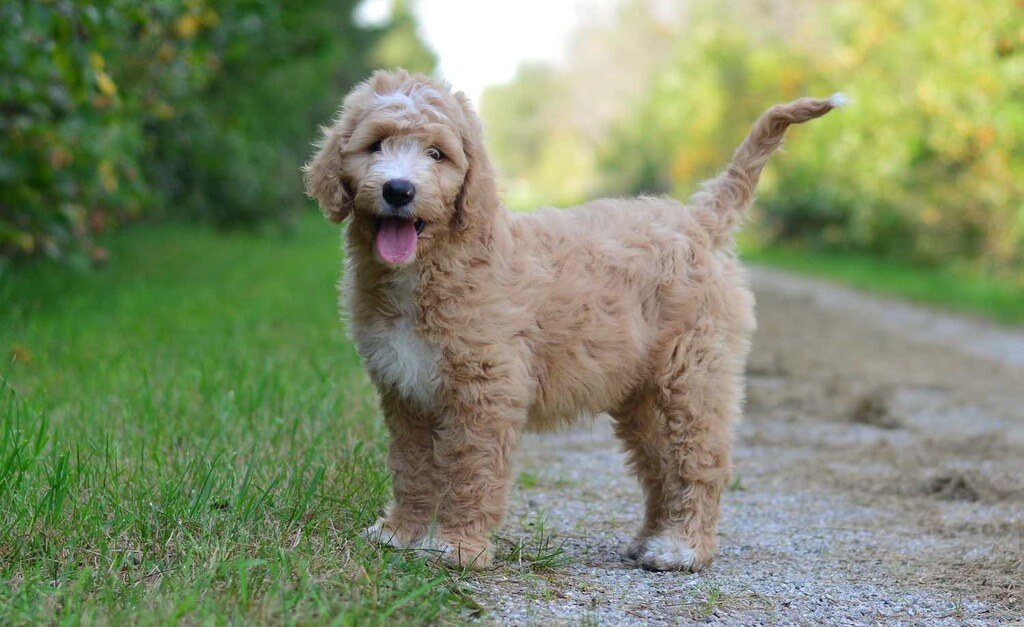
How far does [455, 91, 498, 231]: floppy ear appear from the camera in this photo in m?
4.17

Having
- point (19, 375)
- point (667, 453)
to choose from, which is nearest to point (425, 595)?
point (667, 453)

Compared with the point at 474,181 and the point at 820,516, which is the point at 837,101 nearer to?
the point at 474,181

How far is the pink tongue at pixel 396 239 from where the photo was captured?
4.02 m

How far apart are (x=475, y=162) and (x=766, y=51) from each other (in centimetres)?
3048

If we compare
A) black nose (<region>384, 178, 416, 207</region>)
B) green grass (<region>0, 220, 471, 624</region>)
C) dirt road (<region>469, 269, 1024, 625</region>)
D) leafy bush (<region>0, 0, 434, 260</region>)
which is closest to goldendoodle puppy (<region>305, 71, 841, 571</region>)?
black nose (<region>384, 178, 416, 207</region>)

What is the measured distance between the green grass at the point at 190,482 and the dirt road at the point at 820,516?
569 millimetres

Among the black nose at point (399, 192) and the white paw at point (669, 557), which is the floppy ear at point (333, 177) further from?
the white paw at point (669, 557)

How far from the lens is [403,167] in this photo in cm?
398

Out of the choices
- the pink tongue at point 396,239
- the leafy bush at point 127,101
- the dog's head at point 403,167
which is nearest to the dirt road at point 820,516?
the pink tongue at point 396,239

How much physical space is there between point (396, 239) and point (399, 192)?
0.68 ft

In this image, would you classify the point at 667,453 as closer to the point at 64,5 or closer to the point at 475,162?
the point at 475,162

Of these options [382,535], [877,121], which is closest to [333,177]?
[382,535]

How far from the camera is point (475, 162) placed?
168 inches

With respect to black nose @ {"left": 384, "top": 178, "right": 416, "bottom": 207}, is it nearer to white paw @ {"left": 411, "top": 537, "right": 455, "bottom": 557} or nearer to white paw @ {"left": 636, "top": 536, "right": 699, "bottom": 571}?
white paw @ {"left": 411, "top": 537, "right": 455, "bottom": 557}
